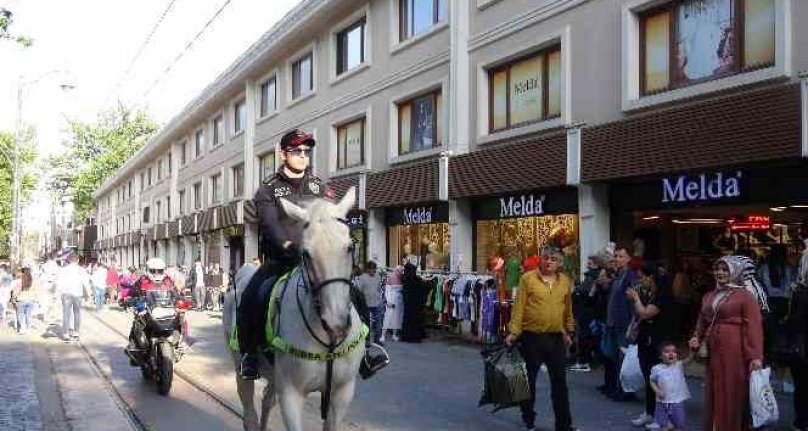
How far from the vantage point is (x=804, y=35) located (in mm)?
10281

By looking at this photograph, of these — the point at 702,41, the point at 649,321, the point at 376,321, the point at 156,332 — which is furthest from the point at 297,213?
the point at 376,321

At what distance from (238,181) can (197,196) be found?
773cm

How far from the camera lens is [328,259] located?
16.0 feet

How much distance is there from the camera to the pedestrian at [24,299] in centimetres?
1994

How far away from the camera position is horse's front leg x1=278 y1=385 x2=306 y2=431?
541 cm

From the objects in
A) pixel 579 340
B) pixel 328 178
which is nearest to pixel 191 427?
pixel 579 340

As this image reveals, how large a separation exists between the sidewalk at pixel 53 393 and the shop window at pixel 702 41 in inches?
353

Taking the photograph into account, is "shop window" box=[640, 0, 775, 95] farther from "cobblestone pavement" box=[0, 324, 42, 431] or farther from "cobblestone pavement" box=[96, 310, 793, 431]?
"cobblestone pavement" box=[0, 324, 42, 431]

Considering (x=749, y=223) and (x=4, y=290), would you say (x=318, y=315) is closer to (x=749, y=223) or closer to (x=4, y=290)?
(x=749, y=223)

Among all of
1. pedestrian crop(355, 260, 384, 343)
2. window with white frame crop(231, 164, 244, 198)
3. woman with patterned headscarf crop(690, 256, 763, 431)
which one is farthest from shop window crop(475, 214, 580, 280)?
window with white frame crop(231, 164, 244, 198)

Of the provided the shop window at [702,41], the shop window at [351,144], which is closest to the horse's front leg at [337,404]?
the shop window at [702,41]

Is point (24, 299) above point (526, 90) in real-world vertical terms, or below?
below

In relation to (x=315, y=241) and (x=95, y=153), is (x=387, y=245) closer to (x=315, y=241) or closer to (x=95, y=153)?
(x=315, y=241)

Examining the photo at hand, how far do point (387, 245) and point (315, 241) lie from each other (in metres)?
16.8
